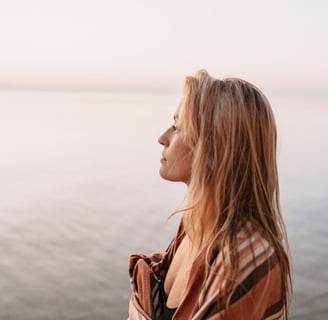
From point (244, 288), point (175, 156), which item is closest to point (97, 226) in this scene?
point (175, 156)

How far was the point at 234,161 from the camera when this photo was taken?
1665 mm

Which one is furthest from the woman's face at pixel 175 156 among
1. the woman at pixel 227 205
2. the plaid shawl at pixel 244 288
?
the plaid shawl at pixel 244 288

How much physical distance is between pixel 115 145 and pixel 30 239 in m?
11.7

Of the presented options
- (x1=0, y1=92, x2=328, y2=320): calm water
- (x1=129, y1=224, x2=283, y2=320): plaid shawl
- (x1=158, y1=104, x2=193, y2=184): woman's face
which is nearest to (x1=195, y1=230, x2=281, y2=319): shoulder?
(x1=129, y1=224, x2=283, y2=320): plaid shawl

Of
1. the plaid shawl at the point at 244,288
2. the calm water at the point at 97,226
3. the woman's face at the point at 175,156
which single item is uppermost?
the woman's face at the point at 175,156

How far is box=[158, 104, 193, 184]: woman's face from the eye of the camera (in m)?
1.80

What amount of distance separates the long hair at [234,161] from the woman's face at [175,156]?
0.08 metres

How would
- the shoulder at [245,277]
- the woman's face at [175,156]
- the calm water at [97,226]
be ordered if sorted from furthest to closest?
the calm water at [97,226] → the woman's face at [175,156] → the shoulder at [245,277]

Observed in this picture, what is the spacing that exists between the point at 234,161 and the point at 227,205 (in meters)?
0.13

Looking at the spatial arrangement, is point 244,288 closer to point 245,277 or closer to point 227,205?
point 245,277

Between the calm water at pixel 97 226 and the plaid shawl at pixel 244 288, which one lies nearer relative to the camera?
the plaid shawl at pixel 244 288

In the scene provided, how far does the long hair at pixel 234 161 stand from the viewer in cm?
163

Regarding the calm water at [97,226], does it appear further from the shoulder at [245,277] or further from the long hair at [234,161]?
the shoulder at [245,277]

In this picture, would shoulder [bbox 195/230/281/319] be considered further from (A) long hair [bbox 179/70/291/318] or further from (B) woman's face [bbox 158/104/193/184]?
(B) woman's face [bbox 158/104/193/184]
